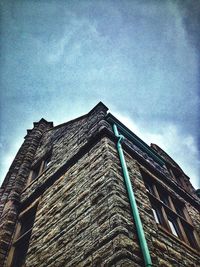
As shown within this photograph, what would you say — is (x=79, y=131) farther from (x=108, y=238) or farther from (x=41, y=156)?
(x=108, y=238)

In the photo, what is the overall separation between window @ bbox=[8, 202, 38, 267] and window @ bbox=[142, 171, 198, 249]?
314 centimetres

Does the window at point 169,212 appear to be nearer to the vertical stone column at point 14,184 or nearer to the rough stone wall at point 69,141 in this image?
the rough stone wall at point 69,141

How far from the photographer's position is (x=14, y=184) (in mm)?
8664

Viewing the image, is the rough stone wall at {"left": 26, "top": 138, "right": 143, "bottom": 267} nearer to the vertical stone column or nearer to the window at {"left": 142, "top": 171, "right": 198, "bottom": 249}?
the vertical stone column

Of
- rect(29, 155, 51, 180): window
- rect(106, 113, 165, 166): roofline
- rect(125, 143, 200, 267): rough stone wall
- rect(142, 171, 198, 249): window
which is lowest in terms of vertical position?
rect(125, 143, 200, 267): rough stone wall

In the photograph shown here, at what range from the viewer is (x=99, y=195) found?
4.61 meters

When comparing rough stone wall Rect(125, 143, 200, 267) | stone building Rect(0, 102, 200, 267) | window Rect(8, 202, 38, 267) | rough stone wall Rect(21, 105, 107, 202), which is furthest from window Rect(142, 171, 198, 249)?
window Rect(8, 202, 38, 267)

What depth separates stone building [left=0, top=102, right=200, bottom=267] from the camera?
380 centimetres

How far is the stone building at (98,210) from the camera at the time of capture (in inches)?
150

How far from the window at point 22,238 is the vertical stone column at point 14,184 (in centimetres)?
17

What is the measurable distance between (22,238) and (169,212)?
148 inches

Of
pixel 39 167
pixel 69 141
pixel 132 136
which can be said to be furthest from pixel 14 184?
pixel 132 136

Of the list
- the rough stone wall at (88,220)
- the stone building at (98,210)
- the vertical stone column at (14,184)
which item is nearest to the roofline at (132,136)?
the stone building at (98,210)

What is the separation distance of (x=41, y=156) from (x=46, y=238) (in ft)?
16.1
